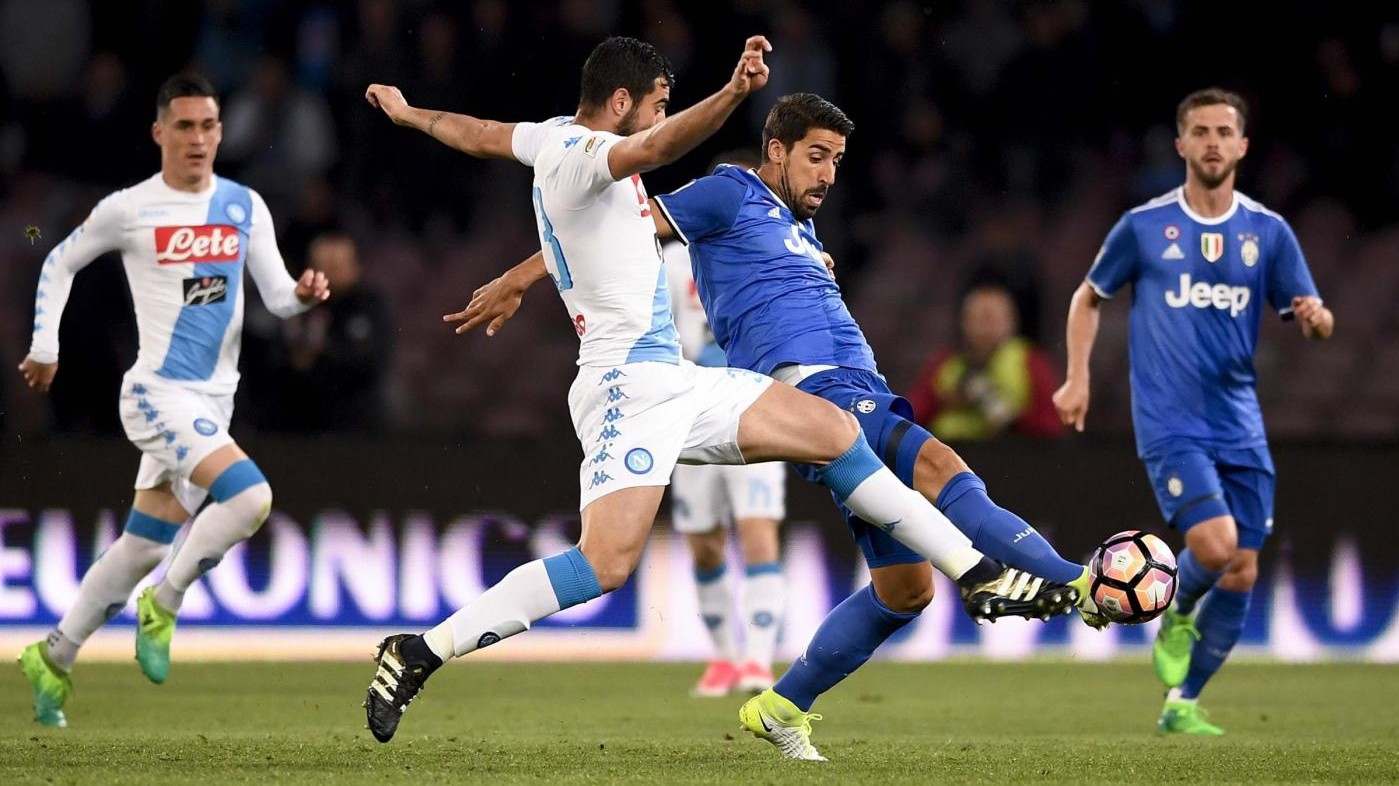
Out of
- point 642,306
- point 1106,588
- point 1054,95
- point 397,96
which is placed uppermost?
point 1054,95

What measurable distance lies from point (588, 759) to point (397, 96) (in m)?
2.24

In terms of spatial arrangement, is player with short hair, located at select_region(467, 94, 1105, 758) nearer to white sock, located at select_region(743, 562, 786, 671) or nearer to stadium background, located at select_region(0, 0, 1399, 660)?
white sock, located at select_region(743, 562, 786, 671)

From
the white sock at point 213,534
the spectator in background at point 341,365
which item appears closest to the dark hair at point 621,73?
the white sock at point 213,534

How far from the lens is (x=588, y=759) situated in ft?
19.8

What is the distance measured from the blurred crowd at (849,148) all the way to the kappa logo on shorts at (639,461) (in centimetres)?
637

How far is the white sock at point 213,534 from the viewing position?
307 inches

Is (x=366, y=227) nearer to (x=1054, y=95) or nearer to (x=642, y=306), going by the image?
(x=1054, y=95)

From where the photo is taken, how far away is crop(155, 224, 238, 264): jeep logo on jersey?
26.4 ft

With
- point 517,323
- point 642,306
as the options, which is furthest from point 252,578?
point 642,306

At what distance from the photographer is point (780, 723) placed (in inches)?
247

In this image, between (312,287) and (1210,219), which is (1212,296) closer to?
(1210,219)

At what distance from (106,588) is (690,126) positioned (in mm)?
3842

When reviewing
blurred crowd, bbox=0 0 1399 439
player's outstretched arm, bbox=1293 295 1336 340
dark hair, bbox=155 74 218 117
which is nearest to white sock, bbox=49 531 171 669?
dark hair, bbox=155 74 218 117

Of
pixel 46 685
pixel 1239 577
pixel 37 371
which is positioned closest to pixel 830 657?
pixel 1239 577
